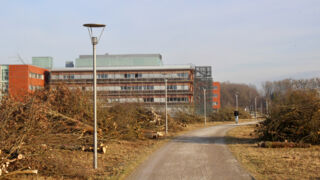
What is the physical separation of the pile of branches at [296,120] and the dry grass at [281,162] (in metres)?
1.13

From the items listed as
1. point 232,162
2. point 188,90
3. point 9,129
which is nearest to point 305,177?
point 232,162

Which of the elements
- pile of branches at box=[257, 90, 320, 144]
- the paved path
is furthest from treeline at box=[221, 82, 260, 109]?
the paved path

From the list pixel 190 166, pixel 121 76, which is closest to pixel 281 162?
pixel 190 166

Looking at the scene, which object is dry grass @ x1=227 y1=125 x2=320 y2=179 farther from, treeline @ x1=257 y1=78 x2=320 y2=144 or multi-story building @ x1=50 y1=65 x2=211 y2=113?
multi-story building @ x1=50 y1=65 x2=211 y2=113

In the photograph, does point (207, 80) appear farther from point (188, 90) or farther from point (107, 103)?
point (107, 103)

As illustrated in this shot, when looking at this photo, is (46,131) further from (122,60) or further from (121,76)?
(122,60)

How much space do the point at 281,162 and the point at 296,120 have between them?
6.57 meters

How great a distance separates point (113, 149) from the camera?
707 inches

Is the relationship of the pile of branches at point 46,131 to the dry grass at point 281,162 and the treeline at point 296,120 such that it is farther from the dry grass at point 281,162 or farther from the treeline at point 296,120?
the treeline at point 296,120

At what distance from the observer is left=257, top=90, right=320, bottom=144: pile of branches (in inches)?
739

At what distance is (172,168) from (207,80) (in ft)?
235

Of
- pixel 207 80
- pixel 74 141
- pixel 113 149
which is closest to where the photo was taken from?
pixel 74 141

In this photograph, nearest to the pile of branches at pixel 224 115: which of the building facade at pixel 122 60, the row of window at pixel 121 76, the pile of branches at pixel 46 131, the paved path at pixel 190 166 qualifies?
the row of window at pixel 121 76

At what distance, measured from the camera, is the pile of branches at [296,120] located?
18.8 metres
